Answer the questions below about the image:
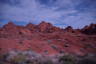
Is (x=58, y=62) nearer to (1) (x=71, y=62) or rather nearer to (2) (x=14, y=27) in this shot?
(1) (x=71, y=62)

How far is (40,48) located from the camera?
570 inches

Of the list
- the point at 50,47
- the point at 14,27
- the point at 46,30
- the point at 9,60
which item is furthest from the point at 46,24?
the point at 9,60

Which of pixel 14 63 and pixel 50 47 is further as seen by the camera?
pixel 50 47

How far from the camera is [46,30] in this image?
33.1 m

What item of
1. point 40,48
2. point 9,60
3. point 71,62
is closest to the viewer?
point 71,62

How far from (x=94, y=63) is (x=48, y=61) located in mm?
1896

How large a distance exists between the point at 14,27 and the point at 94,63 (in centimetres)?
2551

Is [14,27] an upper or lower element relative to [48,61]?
upper

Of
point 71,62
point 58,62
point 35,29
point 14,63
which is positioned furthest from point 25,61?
point 35,29

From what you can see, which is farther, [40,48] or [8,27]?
[8,27]

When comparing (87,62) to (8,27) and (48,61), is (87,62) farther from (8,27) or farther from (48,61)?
(8,27)

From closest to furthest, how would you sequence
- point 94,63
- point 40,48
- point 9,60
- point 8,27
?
point 94,63, point 9,60, point 40,48, point 8,27

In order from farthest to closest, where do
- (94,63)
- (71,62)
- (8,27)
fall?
(8,27)
(71,62)
(94,63)

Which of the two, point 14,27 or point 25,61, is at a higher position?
point 14,27
